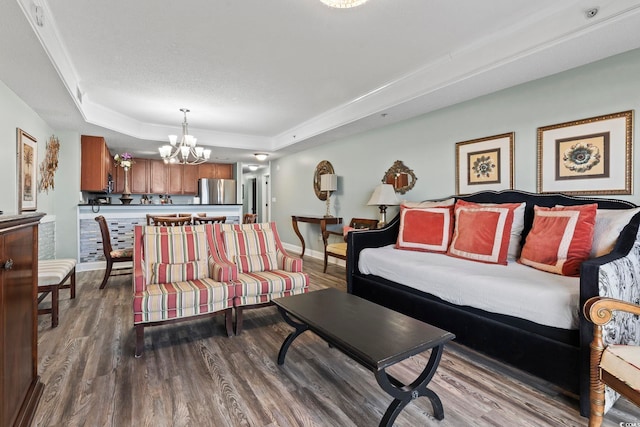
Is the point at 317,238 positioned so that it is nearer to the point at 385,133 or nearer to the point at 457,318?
the point at 385,133

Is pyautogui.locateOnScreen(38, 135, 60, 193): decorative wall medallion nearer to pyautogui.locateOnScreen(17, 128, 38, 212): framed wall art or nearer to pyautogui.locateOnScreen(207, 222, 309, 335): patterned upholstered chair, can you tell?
pyautogui.locateOnScreen(17, 128, 38, 212): framed wall art

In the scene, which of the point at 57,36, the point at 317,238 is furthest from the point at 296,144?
the point at 57,36

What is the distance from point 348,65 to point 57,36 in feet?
7.94

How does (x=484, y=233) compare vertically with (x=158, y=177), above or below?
below

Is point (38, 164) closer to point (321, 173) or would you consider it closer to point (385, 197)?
point (321, 173)

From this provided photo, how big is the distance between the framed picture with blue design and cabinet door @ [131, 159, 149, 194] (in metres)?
7.56

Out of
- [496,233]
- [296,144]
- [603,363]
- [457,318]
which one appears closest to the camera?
[603,363]

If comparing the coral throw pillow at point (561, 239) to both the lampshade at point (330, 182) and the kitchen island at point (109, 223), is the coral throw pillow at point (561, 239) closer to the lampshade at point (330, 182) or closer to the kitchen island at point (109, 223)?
the lampshade at point (330, 182)

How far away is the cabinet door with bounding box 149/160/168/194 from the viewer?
7367 millimetres

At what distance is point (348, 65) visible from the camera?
3.05 meters

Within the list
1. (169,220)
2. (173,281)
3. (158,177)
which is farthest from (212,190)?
(173,281)

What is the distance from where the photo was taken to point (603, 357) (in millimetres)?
1403

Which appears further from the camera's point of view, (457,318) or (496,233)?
(496,233)

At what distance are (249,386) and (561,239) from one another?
229cm
